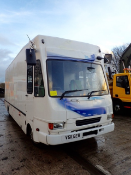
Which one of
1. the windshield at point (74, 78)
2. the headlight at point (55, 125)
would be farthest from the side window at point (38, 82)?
the headlight at point (55, 125)

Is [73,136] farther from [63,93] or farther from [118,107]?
[118,107]

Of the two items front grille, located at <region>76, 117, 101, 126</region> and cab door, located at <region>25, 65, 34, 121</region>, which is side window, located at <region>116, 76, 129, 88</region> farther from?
cab door, located at <region>25, 65, 34, 121</region>

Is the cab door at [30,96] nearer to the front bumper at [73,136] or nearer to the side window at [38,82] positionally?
the side window at [38,82]

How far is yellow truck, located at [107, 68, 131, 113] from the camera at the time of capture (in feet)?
25.6

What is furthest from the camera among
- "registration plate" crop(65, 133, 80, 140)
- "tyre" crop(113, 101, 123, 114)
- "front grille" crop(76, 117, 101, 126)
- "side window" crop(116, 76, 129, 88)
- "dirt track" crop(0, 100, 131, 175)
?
"tyre" crop(113, 101, 123, 114)

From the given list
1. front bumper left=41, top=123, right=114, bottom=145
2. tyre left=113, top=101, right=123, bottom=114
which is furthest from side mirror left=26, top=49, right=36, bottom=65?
tyre left=113, top=101, right=123, bottom=114

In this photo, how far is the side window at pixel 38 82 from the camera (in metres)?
3.35

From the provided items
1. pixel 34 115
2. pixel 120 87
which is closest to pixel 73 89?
pixel 34 115

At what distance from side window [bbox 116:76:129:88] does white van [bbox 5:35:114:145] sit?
13.4 feet

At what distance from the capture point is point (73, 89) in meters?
3.53

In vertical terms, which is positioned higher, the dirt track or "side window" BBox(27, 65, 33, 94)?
"side window" BBox(27, 65, 33, 94)

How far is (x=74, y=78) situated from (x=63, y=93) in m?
0.60

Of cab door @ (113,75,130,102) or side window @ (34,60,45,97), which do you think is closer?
side window @ (34,60,45,97)

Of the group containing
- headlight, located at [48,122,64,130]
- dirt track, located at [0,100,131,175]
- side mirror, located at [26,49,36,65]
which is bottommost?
dirt track, located at [0,100,131,175]
